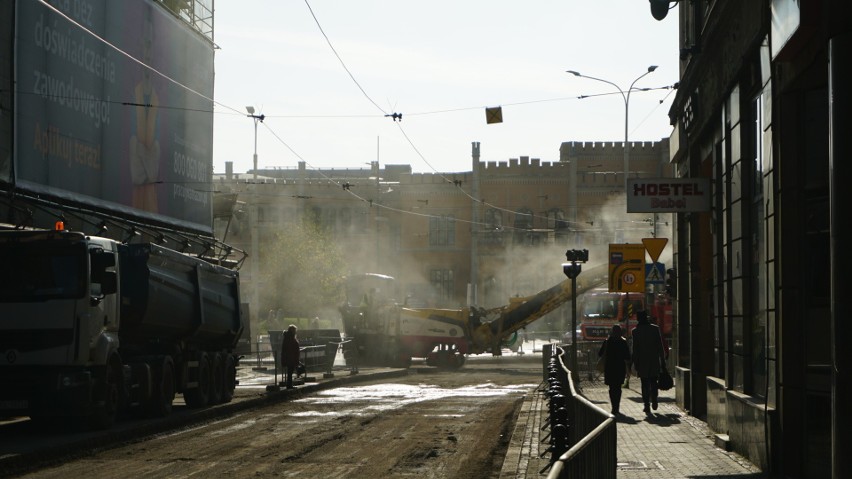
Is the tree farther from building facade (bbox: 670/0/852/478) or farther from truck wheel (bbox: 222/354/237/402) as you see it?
building facade (bbox: 670/0/852/478)

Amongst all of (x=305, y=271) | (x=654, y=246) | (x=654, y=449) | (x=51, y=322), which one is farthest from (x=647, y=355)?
(x=305, y=271)

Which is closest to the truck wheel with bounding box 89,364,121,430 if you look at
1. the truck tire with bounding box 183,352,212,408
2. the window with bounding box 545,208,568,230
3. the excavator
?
the truck tire with bounding box 183,352,212,408

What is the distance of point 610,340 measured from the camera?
22.0 metres

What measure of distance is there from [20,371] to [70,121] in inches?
390

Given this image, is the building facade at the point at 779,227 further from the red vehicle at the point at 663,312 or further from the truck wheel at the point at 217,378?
the red vehicle at the point at 663,312

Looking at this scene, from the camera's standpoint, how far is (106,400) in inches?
770

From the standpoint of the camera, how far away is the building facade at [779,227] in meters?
6.78

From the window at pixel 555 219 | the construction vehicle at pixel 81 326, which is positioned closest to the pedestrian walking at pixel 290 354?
the construction vehicle at pixel 81 326

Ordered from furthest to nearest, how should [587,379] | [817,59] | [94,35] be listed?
[587,379]
[94,35]
[817,59]

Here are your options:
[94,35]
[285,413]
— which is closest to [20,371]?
[285,413]

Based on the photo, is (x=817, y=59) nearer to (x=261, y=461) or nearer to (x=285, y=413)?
(x=261, y=461)

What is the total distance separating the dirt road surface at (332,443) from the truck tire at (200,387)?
1.09 metres

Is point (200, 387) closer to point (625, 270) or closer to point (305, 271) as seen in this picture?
point (625, 270)

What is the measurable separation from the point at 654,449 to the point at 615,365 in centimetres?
584
